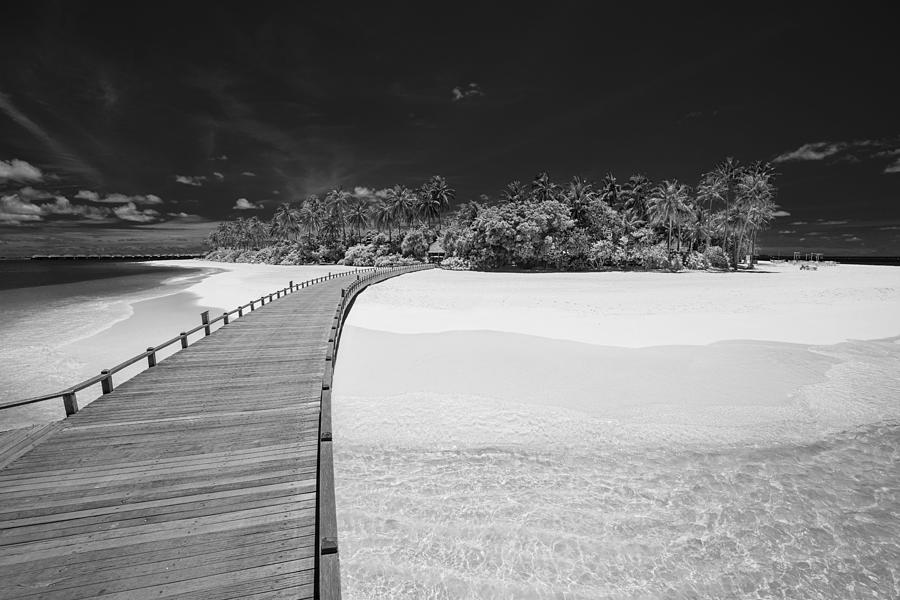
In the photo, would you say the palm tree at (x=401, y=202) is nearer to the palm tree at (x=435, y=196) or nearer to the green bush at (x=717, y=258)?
the palm tree at (x=435, y=196)

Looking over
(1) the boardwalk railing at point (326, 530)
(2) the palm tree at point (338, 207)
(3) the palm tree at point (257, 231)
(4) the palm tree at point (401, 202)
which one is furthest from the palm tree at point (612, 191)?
(3) the palm tree at point (257, 231)

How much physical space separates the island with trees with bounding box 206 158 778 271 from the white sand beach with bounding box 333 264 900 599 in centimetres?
3940

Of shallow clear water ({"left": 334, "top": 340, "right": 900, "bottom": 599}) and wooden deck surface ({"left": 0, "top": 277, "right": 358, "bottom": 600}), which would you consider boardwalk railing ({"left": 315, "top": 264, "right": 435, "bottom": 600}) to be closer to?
wooden deck surface ({"left": 0, "top": 277, "right": 358, "bottom": 600})

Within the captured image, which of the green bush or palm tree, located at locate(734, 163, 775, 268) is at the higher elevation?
palm tree, located at locate(734, 163, 775, 268)

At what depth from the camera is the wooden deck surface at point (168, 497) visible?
3848mm

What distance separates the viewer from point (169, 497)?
202 inches

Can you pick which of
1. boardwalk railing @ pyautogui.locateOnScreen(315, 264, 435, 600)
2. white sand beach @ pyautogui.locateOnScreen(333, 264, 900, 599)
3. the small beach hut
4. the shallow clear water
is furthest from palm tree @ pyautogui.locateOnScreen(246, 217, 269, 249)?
boardwalk railing @ pyautogui.locateOnScreen(315, 264, 435, 600)

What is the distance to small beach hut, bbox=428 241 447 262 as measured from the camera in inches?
2958

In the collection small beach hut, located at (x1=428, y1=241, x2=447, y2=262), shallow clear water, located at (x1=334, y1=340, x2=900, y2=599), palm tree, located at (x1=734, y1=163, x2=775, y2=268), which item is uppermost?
palm tree, located at (x1=734, y1=163, x2=775, y2=268)

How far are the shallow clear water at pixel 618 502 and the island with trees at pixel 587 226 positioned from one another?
44.4 meters

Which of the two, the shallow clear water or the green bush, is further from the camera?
the green bush

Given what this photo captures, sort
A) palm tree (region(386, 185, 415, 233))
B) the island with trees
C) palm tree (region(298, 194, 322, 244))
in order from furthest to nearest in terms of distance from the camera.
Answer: palm tree (region(298, 194, 322, 244)), palm tree (region(386, 185, 415, 233)), the island with trees

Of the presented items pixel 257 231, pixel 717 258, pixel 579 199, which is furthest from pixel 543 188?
pixel 257 231

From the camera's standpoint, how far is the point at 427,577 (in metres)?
5.04
